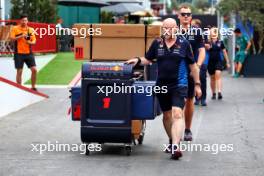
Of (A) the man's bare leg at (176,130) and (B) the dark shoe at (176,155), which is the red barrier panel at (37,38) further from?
(B) the dark shoe at (176,155)

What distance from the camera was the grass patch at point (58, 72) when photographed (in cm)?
2058

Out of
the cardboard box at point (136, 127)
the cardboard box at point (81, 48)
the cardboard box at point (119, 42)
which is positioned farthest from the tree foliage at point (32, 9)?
the cardboard box at point (136, 127)

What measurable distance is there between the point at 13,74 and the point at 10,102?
201 inches

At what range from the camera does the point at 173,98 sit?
374 inches

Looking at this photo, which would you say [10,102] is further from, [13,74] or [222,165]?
[222,165]

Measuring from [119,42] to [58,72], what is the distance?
1158cm

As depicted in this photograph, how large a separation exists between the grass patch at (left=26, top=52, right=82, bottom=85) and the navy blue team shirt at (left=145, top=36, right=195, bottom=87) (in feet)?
35.0

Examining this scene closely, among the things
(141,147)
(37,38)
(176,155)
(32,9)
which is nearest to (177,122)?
(176,155)

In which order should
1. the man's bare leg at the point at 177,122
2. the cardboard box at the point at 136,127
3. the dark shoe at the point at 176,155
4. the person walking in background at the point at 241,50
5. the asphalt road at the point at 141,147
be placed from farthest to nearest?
the person walking in background at the point at 241,50 → the cardboard box at the point at 136,127 → the man's bare leg at the point at 177,122 → the dark shoe at the point at 176,155 → the asphalt road at the point at 141,147

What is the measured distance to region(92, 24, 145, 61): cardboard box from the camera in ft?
35.3

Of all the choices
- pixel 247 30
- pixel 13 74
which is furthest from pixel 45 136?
pixel 247 30

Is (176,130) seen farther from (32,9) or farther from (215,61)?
(32,9)

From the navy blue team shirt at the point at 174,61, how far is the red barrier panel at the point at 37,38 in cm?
1100

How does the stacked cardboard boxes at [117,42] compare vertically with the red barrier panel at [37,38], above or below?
above
